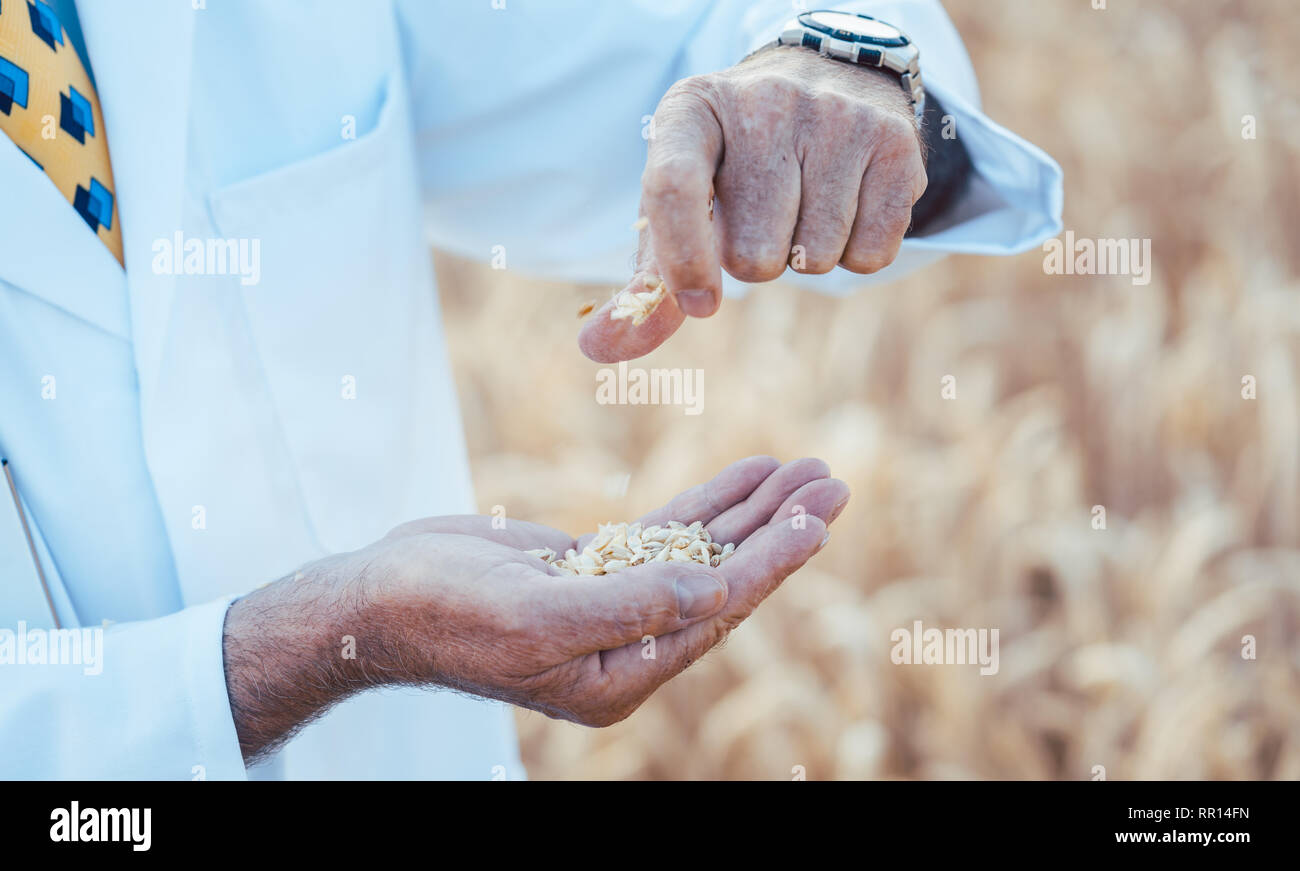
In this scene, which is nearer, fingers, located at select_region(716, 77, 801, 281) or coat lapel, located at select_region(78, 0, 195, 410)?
fingers, located at select_region(716, 77, 801, 281)

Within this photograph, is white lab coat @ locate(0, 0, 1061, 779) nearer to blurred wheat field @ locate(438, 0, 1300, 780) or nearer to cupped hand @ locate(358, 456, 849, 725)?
cupped hand @ locate(358, 456, 849, 725)

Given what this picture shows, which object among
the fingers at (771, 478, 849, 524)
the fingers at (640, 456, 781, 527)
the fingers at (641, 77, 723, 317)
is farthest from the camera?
the fingers at (640, 456, 781, 527)

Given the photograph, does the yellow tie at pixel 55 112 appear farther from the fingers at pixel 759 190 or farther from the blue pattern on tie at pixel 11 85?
the fingers at pixel 759 190

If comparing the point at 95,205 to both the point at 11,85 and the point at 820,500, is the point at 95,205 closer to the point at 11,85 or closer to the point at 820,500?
the point at 11,85

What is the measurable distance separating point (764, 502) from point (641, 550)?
14 cm

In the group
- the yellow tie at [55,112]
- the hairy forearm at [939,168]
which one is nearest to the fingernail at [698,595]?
the hairy forearm at [939,168]

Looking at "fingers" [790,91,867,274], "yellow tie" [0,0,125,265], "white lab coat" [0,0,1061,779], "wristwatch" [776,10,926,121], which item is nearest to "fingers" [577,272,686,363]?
"fingers" [790,91,867,274]

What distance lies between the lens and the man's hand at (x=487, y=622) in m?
0.92

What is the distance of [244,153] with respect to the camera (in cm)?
125

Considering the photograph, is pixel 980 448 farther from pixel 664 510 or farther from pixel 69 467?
pixel 69 467

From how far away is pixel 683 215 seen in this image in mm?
859

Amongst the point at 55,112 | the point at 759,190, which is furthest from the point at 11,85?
the point at 759,190

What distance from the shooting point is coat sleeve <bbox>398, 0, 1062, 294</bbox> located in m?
1.29
